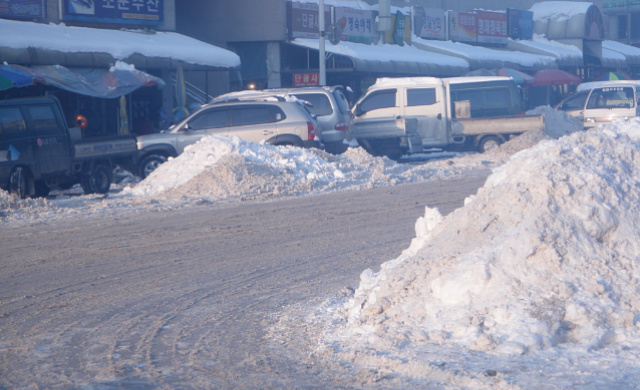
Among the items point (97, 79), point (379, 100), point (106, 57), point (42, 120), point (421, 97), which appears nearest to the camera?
point (42, 120)

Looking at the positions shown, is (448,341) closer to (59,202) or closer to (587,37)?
(59,202)

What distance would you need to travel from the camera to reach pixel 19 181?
39.7 ft

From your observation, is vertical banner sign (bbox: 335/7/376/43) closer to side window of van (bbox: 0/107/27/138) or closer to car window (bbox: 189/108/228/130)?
car window (bbox: 189/108/228/130)

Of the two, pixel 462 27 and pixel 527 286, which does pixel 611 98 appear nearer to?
pixel 462 27

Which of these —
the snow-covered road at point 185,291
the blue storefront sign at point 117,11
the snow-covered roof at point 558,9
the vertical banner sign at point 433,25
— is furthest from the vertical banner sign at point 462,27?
the snow-covered road at point 185,291

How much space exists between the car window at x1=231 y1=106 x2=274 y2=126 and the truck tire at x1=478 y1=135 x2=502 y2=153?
654 cm

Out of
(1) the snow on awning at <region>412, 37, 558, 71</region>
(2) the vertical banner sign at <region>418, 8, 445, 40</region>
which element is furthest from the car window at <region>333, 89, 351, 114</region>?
(2) the vertical banner sign at <region>418, 8, 445, 40</region>

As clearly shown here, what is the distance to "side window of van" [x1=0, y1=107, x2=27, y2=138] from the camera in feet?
39.3

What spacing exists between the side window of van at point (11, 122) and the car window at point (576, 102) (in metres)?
17.3

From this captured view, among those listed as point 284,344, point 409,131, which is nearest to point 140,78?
point 409,131

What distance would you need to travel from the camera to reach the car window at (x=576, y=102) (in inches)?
927

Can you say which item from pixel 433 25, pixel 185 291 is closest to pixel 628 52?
pixel 433 25

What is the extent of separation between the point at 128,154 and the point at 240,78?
1298 cm

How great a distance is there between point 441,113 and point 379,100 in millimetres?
1738
